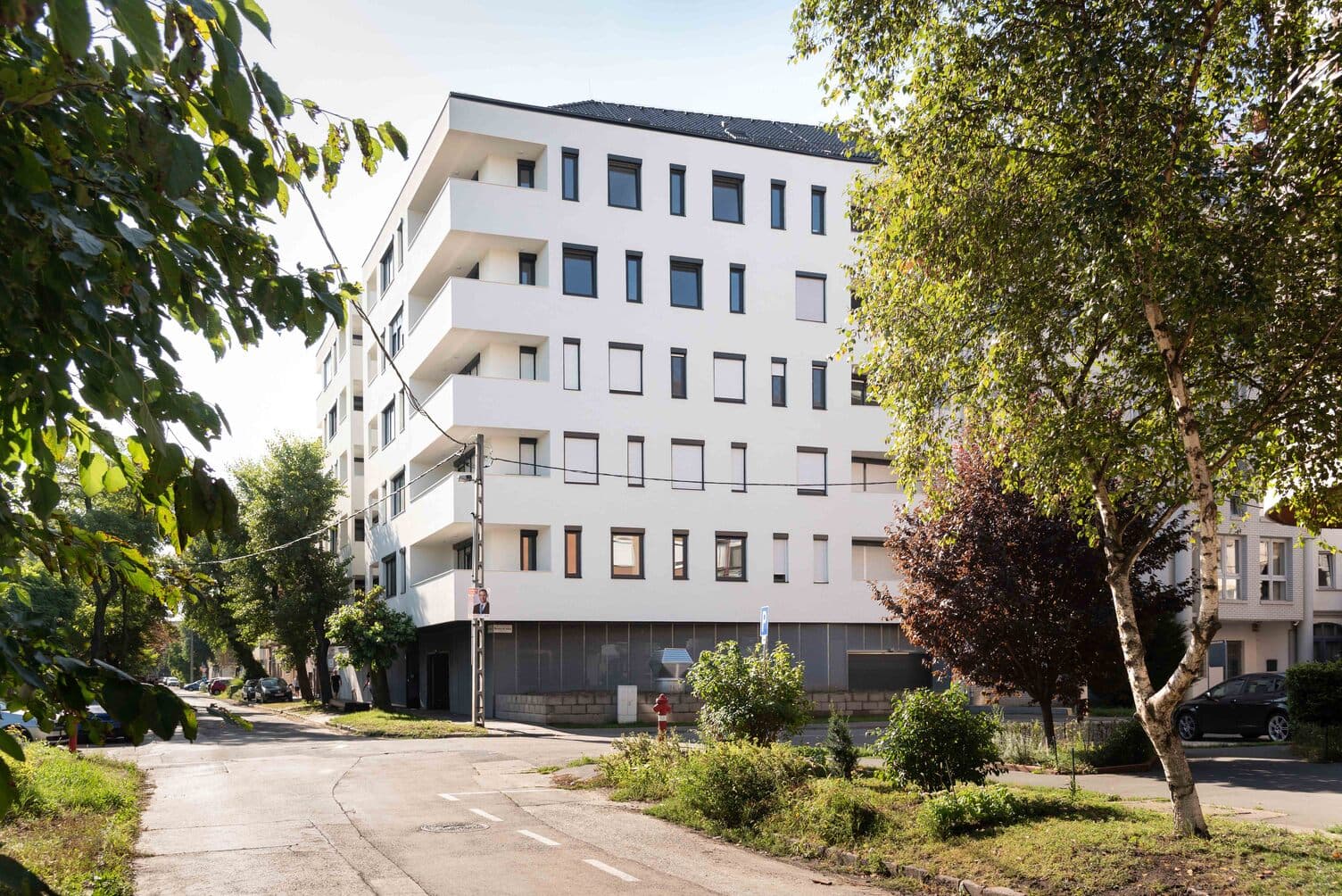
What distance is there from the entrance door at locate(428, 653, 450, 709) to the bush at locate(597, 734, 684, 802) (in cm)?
2675

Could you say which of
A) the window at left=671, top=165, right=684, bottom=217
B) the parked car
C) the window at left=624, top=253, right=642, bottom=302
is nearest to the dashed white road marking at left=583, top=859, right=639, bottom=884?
the window at left=624, top=253, right=642, bottom=302

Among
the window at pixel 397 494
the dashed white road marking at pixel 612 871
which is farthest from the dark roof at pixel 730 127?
the dashed white road marking at pixel 612 871

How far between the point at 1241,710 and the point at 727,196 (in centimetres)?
2400

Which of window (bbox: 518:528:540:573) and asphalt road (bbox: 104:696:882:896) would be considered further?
window (bbox: 518:528:540:573)

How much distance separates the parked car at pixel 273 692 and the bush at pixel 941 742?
54.7 meters

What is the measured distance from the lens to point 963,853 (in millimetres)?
11422

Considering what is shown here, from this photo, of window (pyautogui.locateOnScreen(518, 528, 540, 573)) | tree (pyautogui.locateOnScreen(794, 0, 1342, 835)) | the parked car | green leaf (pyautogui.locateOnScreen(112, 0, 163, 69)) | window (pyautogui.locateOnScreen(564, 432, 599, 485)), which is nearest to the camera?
green leaf (pyautogui.locateOnScreen(112, 0, 163, 69))

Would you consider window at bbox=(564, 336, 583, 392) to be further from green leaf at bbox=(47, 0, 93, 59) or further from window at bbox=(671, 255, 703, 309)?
green leaf at bbox=(47, 0, 93, 59)

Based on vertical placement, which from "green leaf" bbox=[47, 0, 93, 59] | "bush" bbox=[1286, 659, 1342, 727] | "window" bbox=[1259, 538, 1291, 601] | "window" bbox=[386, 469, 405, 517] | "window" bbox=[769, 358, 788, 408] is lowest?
"bush" bbox=[1286, 659, 1342, 727]

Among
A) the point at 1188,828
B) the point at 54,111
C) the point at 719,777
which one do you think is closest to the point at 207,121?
the point at 54,111

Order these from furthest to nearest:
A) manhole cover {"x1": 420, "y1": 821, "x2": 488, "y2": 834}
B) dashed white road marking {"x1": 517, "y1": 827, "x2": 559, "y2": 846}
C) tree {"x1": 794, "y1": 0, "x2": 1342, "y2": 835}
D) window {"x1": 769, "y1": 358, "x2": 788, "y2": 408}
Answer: window {"x1": 769, "y1": 358, "x2": 788, "y2": 408}
manhole cover {"x1": 420, "y1": 821, "x2": 488, "y2": 834}
dashed white road marking {"x1": 517, "y1": 827, "x2": 559, "y2": 846}
tree {"x1": 794, "y1": 0, "x2": 1342, "y2": 835}

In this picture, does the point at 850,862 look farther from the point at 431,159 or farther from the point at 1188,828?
the point at 431,159

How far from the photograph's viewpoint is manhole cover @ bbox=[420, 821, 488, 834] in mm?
14586

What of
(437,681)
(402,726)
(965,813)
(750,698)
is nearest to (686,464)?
(402,726)
